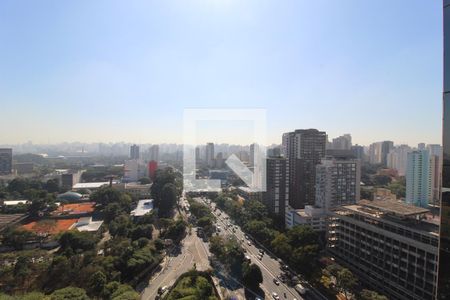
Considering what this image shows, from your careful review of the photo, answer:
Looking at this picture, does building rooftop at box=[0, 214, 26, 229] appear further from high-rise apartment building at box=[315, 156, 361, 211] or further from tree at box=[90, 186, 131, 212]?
high-rise apartment building at box=[315, 156, 361, 211]

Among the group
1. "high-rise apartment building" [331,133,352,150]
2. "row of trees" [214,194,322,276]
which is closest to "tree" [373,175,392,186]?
"high-rise apartment building" [331,133,352,150]

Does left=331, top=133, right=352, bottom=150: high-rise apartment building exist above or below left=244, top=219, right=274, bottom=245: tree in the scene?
above

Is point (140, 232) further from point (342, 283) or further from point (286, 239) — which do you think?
point (342, 283)

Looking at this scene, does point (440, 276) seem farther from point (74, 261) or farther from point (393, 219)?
point (74, 261)

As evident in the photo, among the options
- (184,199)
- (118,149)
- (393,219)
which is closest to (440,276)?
(393,219)

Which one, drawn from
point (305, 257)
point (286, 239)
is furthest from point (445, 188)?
point (286, 239)

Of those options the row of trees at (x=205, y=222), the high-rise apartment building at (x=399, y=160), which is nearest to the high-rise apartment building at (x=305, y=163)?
the row of trees at (x=205, y=222)
